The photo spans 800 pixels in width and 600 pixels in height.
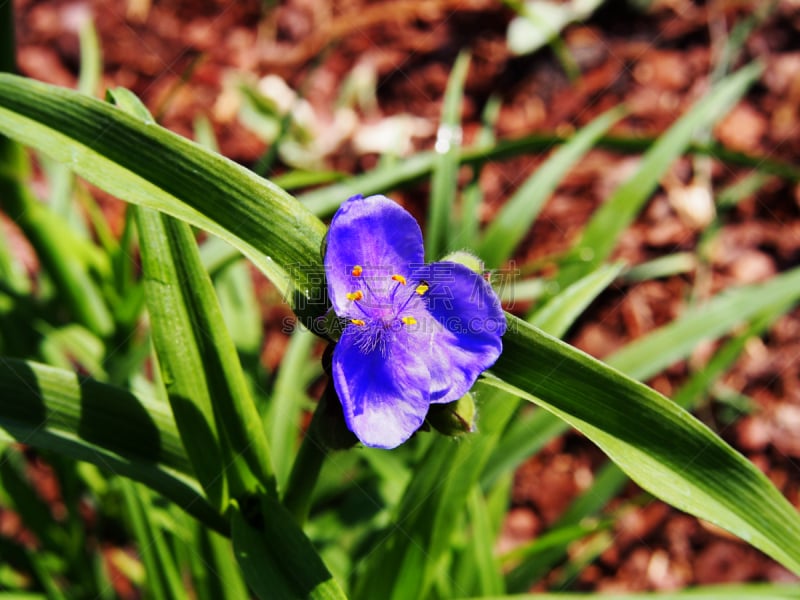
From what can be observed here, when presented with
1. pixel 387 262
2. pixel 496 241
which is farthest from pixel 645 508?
pixel 387 262

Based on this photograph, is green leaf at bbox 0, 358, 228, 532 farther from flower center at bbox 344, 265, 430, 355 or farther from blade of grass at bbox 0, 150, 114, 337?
blade of grass at bbox 0, 150, 114, 337

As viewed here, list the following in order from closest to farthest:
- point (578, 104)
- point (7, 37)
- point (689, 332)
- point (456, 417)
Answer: point (456, 417)
point (7, 37)
point (689, 332)
point (578, 104)

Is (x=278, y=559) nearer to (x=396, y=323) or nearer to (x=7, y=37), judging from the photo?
(x=396, y=323)

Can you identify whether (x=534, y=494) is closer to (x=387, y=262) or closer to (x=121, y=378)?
(x=121, y=378)

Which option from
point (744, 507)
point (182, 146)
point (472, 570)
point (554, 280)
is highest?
point (554, 280)

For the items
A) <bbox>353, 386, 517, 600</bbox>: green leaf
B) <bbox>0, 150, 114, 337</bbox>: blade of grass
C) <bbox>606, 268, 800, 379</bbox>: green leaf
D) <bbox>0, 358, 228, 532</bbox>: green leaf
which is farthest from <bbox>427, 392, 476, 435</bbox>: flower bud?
<bbox>0, 150, 114, 337</bbox>: blade of grass

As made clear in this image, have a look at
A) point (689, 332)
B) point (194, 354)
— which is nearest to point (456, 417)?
point (194, 354)
